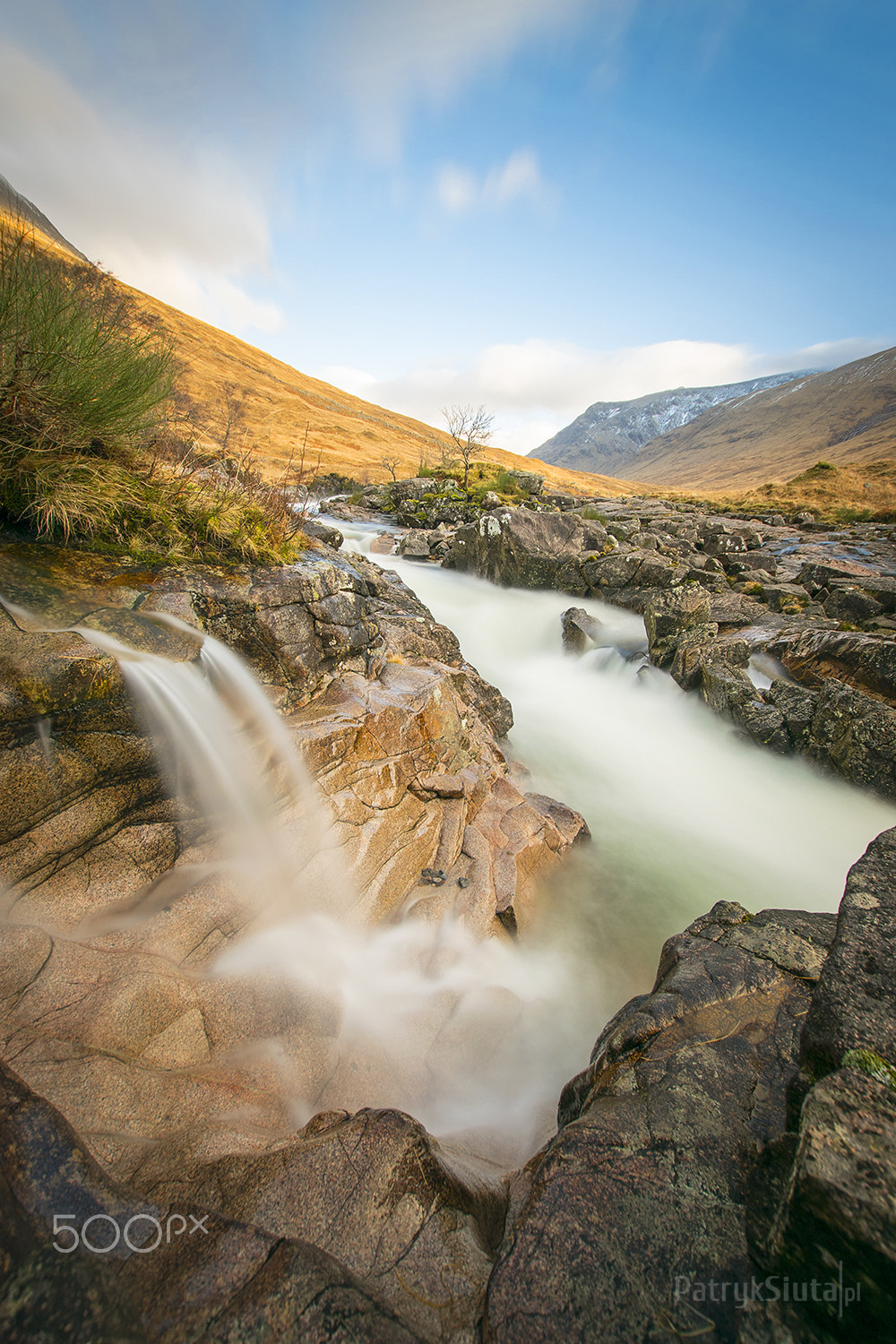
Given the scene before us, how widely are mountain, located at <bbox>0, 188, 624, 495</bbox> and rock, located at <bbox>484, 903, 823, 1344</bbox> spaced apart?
39.2 m

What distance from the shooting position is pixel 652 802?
805cm

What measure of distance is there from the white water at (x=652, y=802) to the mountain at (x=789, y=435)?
98.0 metres

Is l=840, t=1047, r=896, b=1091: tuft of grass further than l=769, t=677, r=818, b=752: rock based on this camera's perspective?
No

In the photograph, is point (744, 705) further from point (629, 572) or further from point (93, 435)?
point (93, 435)

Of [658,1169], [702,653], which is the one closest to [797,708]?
[702,653]

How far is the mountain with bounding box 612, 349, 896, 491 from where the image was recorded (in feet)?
333

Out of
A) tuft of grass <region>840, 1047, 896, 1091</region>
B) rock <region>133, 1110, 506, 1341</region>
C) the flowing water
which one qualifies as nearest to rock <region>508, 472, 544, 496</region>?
the flowing water

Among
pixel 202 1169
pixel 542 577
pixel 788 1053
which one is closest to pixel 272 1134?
pixel 202 1169

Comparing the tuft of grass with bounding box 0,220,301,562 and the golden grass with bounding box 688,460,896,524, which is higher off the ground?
the golden grass with bounding box 688,460,896,524

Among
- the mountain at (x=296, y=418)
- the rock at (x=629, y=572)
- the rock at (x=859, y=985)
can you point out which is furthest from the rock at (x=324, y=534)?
the mountain at (x=296, y=418)

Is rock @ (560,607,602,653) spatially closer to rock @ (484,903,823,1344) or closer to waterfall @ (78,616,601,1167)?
waterfall @ (78,616,601,1167)

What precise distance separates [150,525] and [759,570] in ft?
57.7

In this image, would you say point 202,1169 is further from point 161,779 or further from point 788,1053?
point 788,1053

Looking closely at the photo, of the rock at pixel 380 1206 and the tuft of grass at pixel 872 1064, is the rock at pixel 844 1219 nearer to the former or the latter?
the tuft of grass at pixel 872 1064
